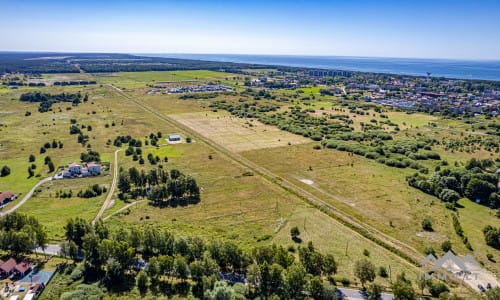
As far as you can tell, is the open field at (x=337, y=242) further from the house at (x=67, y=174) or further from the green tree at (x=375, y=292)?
the house at (x=67, y=174)

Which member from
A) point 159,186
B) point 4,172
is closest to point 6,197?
point 4,172

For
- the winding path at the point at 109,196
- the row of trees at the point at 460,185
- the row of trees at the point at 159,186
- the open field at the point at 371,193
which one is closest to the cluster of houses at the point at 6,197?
the winding path at the point at 109,196

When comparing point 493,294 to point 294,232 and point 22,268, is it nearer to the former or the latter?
point 294,232

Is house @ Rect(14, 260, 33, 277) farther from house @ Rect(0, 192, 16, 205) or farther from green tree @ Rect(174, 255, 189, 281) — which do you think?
house @ Rect(0, 192, 16, 205)

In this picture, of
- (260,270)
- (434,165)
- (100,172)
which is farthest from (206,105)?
(260,270)

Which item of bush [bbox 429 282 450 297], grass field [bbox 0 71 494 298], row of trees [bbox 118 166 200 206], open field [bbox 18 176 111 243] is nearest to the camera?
bush [bbox 429 282 450 297]

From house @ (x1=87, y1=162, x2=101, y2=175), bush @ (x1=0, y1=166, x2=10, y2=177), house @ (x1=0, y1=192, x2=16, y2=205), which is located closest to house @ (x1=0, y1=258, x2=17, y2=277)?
house @ (x1=0, y1=192, x2=16, y2=205)
